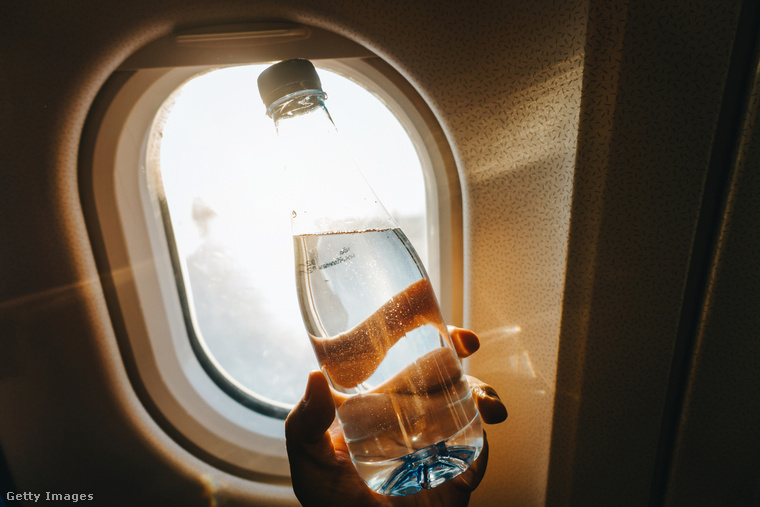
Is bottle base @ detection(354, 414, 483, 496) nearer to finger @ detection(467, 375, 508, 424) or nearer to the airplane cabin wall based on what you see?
finger @ detection(467, 375, 508, 424)

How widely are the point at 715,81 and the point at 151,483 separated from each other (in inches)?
51.9

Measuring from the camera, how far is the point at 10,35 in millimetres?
548

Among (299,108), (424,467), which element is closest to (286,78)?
(299,108)

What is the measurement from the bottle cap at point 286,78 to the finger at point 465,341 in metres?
0.49

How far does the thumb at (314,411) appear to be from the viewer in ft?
1.77

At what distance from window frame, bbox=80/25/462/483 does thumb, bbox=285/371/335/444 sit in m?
0.37

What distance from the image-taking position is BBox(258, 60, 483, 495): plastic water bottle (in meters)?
0.52

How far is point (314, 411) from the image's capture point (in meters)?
0.54

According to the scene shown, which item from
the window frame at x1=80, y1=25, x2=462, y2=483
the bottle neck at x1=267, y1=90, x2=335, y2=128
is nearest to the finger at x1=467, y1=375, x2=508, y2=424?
the window frame at x1=80, y1=25, x2=462, y2=483

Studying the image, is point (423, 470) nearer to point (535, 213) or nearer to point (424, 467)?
point (424, 467)

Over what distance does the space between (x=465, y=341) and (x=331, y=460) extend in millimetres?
326

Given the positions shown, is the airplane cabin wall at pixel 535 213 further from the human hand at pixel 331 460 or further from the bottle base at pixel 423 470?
the bottle base at pixel 423 470

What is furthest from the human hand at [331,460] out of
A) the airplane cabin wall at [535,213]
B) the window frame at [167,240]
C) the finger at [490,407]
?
the window frame at [167,240]

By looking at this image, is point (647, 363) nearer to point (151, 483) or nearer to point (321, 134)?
point (321, 134)
